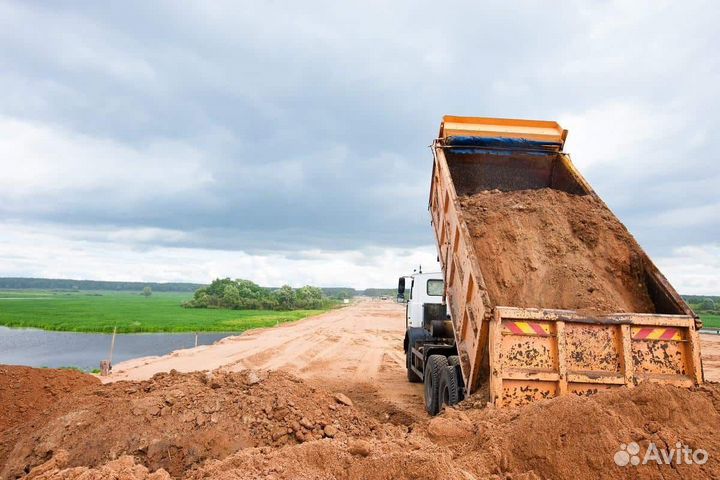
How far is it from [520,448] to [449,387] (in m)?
2.50

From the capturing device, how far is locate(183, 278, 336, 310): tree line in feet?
227

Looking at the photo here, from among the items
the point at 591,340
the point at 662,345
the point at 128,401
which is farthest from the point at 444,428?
the point at 128,401

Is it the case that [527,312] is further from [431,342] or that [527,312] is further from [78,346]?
[78,346]

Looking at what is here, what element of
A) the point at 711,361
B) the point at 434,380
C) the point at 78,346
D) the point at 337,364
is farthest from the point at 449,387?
the point at 78,346

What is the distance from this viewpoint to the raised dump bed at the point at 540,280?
4715 millimetres

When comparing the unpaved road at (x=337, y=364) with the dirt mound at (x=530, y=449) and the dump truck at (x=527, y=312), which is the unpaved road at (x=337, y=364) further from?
the dirt mound at (x=530, y=449)

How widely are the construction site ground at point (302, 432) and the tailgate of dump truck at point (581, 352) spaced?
14.6 inches

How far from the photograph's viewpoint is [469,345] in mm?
5426

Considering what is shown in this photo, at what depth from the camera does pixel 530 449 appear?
11.3 feet

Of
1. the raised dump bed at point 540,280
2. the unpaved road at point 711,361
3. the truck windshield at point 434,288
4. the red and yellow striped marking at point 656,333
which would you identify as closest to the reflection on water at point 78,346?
the truck windshield at point 434,288

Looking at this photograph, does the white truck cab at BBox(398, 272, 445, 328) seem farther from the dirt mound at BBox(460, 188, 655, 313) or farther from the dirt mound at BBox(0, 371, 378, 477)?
the dirt mound at BBox(0, 371, 378, 477)

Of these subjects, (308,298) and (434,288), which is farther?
(308,298)

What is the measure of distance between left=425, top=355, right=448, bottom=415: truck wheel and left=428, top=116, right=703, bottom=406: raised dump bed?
28.2 inches

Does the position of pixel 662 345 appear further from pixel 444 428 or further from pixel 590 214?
pixel 444 428
